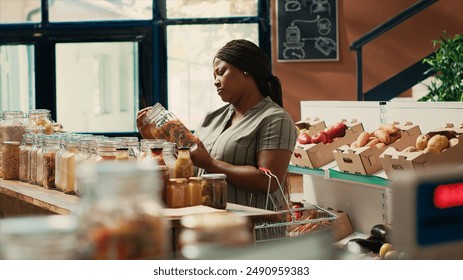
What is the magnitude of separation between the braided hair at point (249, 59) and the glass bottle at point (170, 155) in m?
0.52

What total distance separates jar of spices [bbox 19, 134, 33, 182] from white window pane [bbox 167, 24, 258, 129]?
4.23 m

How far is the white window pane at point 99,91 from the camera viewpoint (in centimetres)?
723

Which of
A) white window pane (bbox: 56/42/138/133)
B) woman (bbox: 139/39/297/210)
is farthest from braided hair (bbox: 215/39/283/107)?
white window pane (bbox: 56/42/138/133)

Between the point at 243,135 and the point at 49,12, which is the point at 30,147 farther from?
the point at 49,12

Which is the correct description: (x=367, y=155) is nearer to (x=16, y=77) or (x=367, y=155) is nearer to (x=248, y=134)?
(x=248, y=134)

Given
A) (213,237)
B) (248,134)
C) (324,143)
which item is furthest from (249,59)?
(213,237)

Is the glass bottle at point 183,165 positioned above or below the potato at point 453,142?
below

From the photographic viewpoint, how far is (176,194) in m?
2.22

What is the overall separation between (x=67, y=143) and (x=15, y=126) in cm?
73

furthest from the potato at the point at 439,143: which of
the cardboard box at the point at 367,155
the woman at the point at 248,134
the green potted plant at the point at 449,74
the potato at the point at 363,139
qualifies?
the green potted plant at the point at 449,74

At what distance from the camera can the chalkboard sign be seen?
25.6ft

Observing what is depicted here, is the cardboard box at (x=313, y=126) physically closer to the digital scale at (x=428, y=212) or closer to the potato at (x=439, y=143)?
the potato at (x=439, y=143)

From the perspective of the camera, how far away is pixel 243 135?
2803 mm
